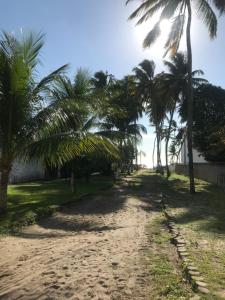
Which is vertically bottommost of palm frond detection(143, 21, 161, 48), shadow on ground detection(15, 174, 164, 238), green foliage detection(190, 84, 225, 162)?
shadow on ground detection(15, 174, 164, 238)

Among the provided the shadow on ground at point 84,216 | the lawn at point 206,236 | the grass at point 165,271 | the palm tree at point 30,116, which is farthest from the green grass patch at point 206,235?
the palm tree at point 30,116

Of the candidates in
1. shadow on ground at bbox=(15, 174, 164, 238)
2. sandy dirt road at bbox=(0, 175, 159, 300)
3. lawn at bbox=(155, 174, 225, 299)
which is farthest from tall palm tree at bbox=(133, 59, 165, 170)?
sandy dirt road at bbox=(0, 175, 159, 300)

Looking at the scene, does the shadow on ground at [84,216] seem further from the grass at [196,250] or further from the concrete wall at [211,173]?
the concrete wall at [211,173]

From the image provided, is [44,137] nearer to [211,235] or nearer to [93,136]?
[93,136]

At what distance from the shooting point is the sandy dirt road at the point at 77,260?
19.4 ft

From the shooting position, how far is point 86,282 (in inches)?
247

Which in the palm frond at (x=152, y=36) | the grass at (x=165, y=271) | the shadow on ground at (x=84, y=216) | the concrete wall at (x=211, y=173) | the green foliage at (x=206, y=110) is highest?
the palm frond at (x=152, y=36)

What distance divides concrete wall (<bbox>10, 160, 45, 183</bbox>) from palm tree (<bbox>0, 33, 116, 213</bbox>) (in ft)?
43.1

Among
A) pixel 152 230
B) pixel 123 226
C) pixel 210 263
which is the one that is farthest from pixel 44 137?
pixel 210 263

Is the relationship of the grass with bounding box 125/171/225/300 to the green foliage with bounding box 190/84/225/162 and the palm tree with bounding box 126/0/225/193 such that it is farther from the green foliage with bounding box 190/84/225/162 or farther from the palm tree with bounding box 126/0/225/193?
the green foliage with bounding box 190/84/225/162

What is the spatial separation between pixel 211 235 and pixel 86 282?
4.36 metres

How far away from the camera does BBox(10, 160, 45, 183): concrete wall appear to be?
26844 millimetres

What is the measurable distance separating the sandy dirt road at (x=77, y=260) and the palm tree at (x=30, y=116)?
206 centimetres

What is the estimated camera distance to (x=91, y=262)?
7.36 metres
